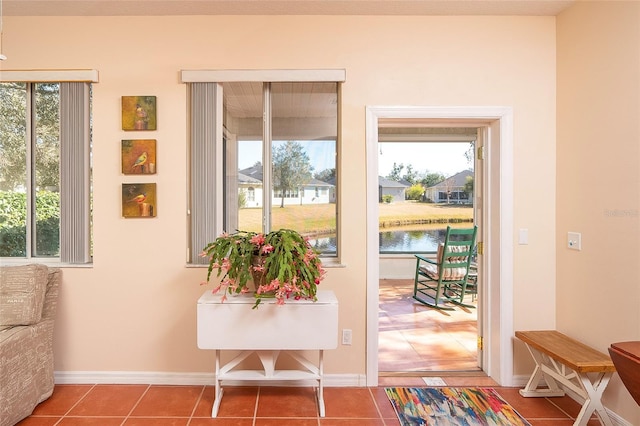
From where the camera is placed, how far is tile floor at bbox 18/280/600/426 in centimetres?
215

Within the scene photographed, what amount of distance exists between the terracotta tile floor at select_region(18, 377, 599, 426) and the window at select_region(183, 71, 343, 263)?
0.98m

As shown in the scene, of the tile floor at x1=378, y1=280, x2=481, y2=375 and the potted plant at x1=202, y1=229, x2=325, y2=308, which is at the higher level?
the potted plant at x1=202, y1=229, x2=325, y2=308

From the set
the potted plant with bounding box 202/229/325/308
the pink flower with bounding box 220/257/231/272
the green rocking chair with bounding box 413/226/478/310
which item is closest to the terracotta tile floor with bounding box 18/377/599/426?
the potted plant with bounding box 202/229/325/308

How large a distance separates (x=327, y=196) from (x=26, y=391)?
2.15m

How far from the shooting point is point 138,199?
2549mm

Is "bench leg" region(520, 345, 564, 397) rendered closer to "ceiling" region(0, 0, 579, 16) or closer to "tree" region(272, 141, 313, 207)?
"tree" region(272, 141, 313, 207)

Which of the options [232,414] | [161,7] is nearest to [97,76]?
[161,7]

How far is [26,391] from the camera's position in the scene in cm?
213

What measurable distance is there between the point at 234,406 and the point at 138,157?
1.74 meters

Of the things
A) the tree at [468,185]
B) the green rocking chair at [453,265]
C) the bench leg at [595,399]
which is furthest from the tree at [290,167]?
the tree at [468,185]

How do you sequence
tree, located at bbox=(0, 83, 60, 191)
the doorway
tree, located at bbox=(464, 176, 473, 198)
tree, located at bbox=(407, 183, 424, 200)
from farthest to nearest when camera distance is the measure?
tree, located at bbox=(407, 183, 424, 200) < tree, located at bbox=(464, 176, 473, 198) < the doorway < tree, located at bbox=(0, 83, 60, 191)

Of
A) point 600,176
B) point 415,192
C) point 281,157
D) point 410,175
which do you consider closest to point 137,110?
point 281,157

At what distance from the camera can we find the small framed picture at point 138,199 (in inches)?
100

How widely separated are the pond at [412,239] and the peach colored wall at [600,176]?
3.33m
